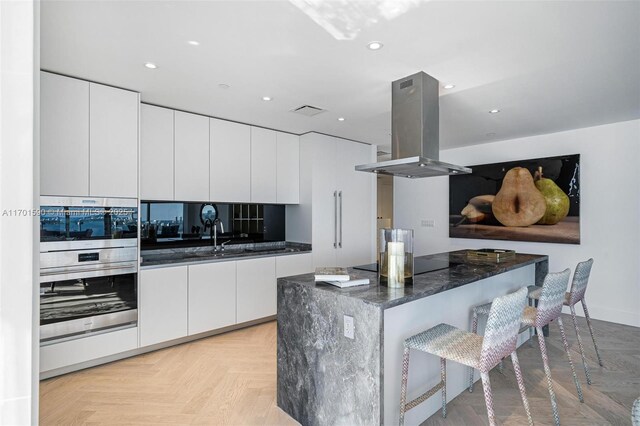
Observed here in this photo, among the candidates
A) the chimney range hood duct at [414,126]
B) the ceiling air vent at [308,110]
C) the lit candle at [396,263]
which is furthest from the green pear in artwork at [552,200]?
the lit candle at [396,263]

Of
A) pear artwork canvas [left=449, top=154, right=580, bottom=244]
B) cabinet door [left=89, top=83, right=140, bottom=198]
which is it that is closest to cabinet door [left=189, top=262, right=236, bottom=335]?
cabinet door [left=89, top=83, right=140, bottom=198]

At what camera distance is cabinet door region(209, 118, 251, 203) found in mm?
3893

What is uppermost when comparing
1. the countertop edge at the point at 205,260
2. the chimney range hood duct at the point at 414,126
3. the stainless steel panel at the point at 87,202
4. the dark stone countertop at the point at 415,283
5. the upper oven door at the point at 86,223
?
the chimney range hood duct at the point at 414,126

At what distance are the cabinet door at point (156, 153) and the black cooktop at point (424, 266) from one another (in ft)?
7.18

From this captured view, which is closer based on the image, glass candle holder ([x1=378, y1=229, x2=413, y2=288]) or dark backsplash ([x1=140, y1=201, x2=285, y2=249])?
glass candle holder ([x1=378, y1=229, x2=413, y2=288])

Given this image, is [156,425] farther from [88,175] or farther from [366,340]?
[88,175]

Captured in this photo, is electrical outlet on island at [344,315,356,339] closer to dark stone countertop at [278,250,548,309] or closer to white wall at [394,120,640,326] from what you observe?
dark stone countertop at [278,250,548,309]

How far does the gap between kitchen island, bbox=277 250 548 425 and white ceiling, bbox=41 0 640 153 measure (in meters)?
1.53

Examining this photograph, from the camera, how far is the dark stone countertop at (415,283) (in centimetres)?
177

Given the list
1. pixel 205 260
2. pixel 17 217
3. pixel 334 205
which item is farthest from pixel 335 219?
pixel 17 217

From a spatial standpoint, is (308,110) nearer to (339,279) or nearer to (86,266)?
(339,279)

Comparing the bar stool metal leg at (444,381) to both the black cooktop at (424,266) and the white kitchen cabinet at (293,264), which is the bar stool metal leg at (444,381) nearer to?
the black cooktop at (424,266)

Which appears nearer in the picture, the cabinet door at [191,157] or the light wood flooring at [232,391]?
the light wood flooring at [232,391]

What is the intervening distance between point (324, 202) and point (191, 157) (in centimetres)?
181
